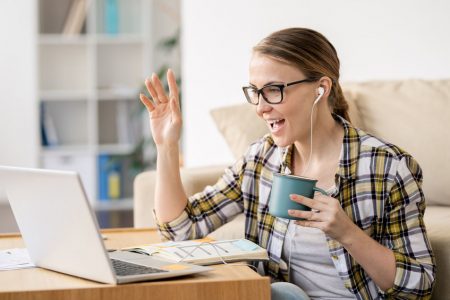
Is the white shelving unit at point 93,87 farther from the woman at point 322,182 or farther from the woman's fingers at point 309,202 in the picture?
the woman's fingers at point 309,202

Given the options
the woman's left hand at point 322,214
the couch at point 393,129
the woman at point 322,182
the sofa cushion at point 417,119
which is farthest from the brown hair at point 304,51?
the sofa cushion at point 417,119

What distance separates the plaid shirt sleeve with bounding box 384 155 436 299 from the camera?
5.09ft

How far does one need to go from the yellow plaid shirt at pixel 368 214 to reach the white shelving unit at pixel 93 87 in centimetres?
391

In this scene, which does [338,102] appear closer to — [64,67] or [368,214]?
[368,214]

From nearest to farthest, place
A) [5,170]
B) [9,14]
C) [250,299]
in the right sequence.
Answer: [250,299] < [5,170] < [9,14]

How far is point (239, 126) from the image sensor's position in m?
2.70

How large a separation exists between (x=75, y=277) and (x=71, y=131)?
4617mm

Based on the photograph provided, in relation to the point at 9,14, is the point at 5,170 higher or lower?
lower

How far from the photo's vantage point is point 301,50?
166cm

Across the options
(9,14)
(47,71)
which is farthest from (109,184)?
(9,14)

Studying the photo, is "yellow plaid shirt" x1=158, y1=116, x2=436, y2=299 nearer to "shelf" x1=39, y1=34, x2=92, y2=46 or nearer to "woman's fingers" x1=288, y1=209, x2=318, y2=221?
"woman's fingers" x1=288, y1=209, x2=318, y2=221

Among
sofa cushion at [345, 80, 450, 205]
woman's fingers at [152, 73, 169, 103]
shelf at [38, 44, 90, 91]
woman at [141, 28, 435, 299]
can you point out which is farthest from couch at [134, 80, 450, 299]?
shelf at [38, 44, 90, 91]

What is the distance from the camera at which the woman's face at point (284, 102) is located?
1636 millimetres

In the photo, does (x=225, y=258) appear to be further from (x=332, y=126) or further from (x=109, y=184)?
(x=109, y=184)
